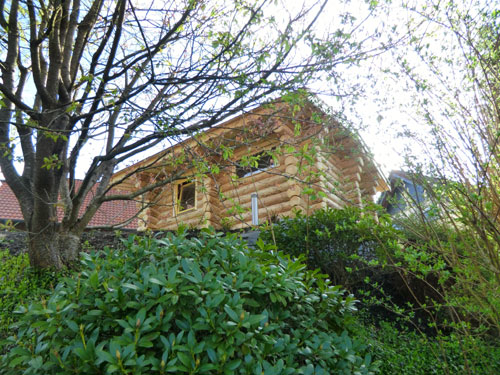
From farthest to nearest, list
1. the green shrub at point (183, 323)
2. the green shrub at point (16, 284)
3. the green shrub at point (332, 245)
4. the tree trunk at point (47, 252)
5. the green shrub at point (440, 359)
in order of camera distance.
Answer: the green shrub at point (332, 245), the tree trunk at point (47, 252), the green shrub at point (16, 284), the green shrub at point (440, 359), the green shrub at point (183, 323)

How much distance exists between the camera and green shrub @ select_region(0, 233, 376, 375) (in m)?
1.79

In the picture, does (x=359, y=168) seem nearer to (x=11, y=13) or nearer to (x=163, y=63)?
(x=163, y=63)

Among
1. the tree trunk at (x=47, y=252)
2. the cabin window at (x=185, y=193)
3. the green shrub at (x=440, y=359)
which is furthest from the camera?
the cabin window at (x=185, y=193)

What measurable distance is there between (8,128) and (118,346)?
521cm

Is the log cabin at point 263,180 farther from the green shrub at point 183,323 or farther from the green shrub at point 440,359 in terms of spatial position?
the green shrub at point 183,323

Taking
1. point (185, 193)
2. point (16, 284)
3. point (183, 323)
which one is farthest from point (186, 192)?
point (183, 323)

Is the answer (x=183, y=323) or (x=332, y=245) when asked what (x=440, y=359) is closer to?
(x=332, y=245)

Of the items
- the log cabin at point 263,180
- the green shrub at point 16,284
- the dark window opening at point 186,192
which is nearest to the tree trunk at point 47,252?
the green shrub at point 16,284

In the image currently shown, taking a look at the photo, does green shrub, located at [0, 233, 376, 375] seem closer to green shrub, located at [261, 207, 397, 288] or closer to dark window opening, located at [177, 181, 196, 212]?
green shrub, located at [261, 207, 397, 288]

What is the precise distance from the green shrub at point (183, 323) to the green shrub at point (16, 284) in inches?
92.5

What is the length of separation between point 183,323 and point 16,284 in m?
4.32

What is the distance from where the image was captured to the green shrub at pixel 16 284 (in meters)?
4.35

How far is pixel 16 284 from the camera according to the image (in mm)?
5066

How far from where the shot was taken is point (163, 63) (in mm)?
4461
